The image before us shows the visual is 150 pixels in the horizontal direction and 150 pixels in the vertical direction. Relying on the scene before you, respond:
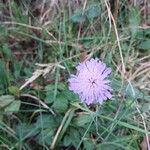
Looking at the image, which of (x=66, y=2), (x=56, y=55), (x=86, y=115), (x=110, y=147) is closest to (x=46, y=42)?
(x=56, y=55)

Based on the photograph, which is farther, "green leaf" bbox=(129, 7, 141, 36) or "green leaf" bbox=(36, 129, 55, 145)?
"green leaf" bbox=(129, 7, 141, 36)

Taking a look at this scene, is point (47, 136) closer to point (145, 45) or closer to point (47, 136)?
point (47, 136)

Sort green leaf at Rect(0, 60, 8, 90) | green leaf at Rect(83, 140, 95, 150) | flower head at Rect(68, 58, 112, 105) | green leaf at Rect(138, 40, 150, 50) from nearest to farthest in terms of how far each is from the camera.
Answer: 1. flower head at Rect(68, 58, 112, 105)
2. green leaf at Rect(83, 140, 95, 150)
3. green leaf at Rect(0, 60, 8, 90)
4. green leaf at Rect(138, 40, 150, 50)

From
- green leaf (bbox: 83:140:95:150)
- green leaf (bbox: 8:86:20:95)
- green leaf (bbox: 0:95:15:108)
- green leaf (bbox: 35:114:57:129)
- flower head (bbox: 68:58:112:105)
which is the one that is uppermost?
flower head (bbox: 68:58:112:105)

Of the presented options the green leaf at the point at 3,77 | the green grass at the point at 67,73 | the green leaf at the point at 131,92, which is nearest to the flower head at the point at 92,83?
the green grass at the point at 67,73

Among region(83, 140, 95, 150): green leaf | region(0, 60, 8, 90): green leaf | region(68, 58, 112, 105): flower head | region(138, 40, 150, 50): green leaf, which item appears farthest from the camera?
region(138, 40, 150, 50): green leaf

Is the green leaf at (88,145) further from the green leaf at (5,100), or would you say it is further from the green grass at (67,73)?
the green leaf at (5,100)

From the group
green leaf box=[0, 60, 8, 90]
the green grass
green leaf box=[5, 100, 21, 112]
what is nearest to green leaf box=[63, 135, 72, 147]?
the green grass

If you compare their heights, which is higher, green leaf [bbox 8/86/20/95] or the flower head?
the flower head

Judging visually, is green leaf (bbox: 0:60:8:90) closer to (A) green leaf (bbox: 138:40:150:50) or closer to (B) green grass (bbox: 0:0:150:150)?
(B) green grass (bbox: 0:0:150:150)
